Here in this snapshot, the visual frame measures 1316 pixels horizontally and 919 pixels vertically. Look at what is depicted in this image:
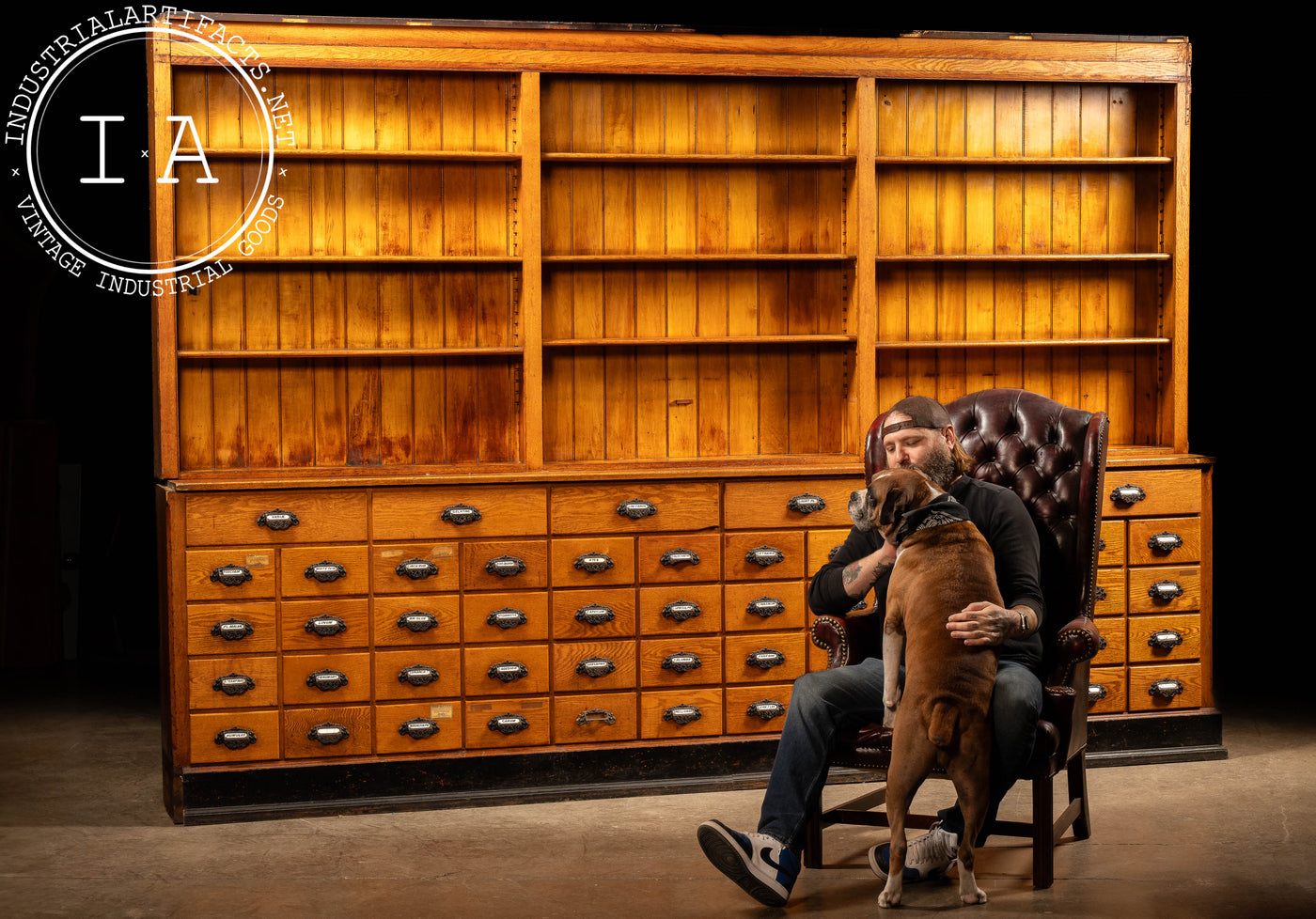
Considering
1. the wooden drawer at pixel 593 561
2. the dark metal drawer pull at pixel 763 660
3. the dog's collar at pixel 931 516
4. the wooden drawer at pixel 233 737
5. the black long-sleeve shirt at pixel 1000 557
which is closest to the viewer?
the dog's collar at pixel 931 516

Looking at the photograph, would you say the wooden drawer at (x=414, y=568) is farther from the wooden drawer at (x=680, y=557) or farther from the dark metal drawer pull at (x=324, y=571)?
the wooden drawer at (x=680, y=557)

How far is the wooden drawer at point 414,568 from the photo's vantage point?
4.29 metres

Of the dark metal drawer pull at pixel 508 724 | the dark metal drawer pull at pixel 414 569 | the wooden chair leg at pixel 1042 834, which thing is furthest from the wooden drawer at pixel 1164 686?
the dark metal drawer pull at pixel 414 569

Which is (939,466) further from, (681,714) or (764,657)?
(681,714)

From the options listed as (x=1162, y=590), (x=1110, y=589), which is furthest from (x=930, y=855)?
(x=1162, y=590)

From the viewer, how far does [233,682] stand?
4.20 m

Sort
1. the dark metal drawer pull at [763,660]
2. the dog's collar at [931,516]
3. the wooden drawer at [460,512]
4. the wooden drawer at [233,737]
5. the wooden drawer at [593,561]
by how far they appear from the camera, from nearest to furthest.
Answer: the dog's collar at [931,516], the wooden drawer at [233,737], the wooden drawer at [460,512], the wooden drawer at [593,561], the dark metal drawer pull at [763,660]

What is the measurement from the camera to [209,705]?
13.8 ft

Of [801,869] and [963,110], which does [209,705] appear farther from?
[963,110]

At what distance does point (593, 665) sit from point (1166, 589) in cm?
185

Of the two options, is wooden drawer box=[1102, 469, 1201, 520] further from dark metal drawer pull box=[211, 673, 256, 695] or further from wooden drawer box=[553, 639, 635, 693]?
dark metal drawer pull box=[211, 673, 256, 695]

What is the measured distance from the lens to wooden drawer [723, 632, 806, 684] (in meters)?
4.49

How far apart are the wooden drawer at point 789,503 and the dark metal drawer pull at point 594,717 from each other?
67 cm

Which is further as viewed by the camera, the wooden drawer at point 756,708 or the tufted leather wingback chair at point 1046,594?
the wooden drawer at point 756,708
